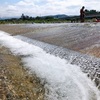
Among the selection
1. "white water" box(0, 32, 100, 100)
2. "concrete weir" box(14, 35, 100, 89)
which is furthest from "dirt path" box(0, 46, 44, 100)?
"concrete weir" box(14, 35, 100, 89)

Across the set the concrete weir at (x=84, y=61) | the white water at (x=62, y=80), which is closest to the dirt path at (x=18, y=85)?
the white water at (x=62, y=80)

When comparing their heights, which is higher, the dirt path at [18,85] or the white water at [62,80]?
the dirt path at [18,85]

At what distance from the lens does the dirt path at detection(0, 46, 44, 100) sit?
157 inches

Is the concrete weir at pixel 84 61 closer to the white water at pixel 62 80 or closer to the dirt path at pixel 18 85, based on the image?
the white water at pixel 62 80

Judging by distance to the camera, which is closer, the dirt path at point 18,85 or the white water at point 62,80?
the dirt path at point 18,85

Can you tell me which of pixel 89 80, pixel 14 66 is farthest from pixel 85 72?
pixel 14 66

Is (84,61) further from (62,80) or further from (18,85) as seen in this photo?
(18,85)

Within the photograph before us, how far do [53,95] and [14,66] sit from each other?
1704mm

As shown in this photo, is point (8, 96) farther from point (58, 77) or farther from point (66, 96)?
point (58, 77)

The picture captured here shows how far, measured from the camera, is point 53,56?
23.9ft

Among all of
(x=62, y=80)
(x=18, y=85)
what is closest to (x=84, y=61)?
(x=62, y=80)

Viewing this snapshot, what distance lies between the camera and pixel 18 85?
4.41 meters

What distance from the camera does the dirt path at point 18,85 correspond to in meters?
4.00

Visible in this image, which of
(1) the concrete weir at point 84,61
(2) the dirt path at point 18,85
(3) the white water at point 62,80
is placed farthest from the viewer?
(1) the concrete weir at point 84,61
